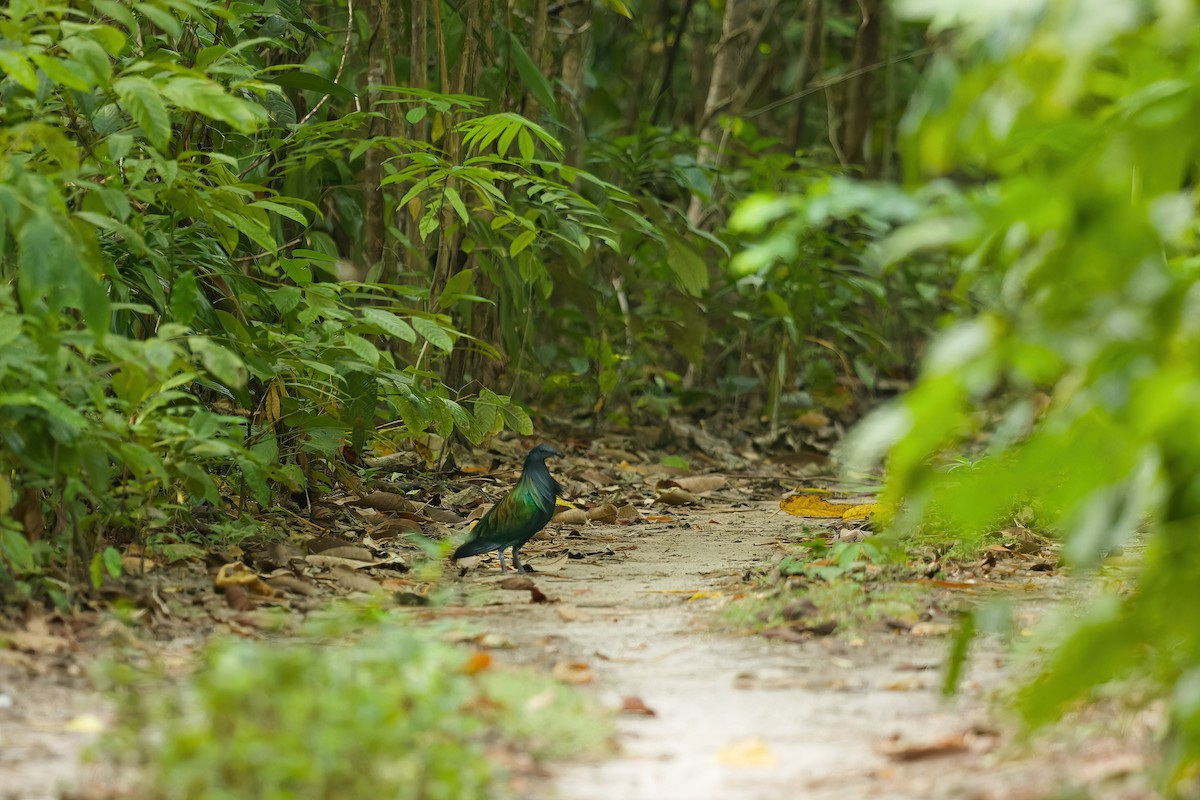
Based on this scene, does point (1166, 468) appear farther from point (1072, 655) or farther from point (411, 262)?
point (411, 262)

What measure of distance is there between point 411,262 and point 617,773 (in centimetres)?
377

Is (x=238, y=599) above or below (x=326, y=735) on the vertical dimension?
below

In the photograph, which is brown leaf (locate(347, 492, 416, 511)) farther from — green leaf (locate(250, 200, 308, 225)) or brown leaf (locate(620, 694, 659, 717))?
brown leaf (locate(620, 694, 659, 717))

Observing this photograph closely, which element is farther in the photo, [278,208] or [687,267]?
[687,267]

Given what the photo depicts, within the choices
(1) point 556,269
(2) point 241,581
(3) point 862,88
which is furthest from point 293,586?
(3) point 862,88

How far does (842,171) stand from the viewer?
7.89 meters

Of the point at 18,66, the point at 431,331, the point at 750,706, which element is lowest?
the point at 750,706

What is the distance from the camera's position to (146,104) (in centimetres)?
311

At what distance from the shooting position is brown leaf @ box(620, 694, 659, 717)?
2566mm

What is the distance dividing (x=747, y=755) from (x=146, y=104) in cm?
199

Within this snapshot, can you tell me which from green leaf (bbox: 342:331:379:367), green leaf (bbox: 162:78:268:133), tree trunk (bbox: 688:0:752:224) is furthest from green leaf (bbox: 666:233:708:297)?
green leaf (bbox: 162:78:268:133)

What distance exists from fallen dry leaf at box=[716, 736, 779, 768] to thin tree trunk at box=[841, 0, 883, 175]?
770 cm

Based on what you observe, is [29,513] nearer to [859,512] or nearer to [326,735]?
[326,735]

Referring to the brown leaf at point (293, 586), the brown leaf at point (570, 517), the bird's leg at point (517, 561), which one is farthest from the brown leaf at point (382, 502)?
the brown leaf at point (293, 586)
